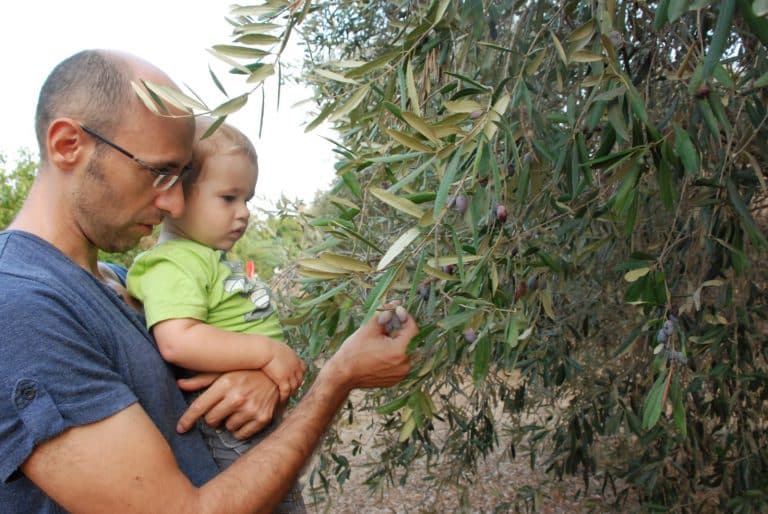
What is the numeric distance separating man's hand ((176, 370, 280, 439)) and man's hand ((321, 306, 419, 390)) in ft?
0.58

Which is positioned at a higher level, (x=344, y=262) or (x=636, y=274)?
(x=636, y=274)

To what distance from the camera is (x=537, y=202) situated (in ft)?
5.92

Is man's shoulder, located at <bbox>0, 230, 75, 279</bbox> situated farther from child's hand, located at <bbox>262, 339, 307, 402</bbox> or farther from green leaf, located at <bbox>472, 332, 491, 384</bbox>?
green leaf, located at <bbox>472, 332, 491, 384</bbox>

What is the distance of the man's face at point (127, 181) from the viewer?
149 centimetres

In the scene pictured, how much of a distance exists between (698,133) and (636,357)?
1.40m

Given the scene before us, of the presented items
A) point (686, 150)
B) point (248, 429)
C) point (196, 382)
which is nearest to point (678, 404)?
point (686, 150)

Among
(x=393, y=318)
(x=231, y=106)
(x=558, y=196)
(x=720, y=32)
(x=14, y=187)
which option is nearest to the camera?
(x=720, y=32)

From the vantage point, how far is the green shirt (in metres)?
1.67

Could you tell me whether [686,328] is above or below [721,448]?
above

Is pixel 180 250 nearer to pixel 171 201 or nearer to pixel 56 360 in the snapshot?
pixel 171 201

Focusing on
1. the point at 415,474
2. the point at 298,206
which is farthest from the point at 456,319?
the point at 415,474

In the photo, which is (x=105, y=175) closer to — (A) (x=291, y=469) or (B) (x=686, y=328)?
(A) (x=291, y=469)

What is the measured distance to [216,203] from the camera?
6.04ft

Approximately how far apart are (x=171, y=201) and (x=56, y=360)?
0.52 m
